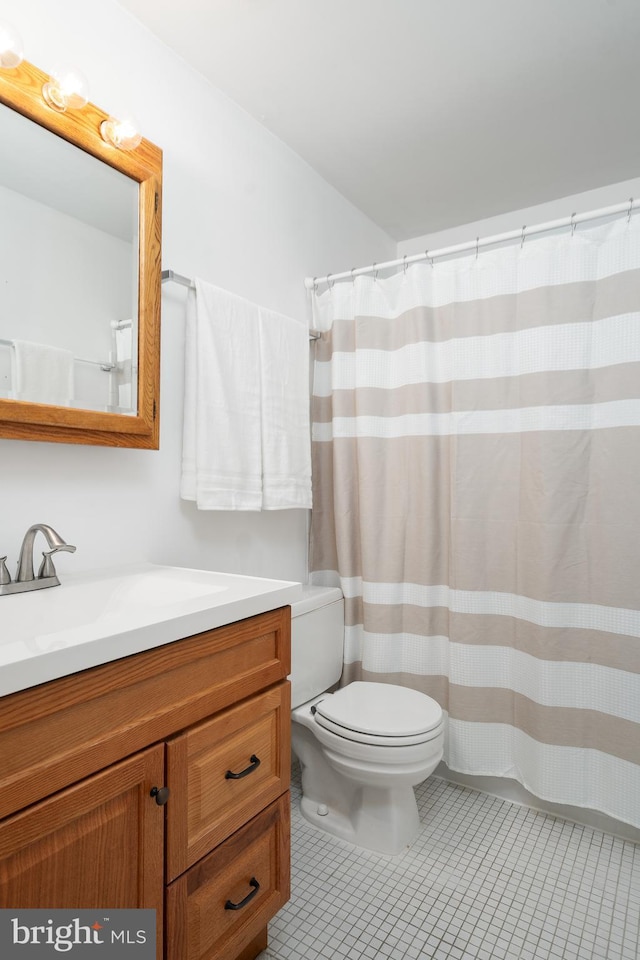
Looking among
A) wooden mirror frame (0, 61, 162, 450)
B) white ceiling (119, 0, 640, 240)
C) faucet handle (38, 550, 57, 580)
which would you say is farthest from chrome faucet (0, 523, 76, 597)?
white ceiling (119, 0, 640, 240)

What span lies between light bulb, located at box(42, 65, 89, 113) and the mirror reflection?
2.7 inches

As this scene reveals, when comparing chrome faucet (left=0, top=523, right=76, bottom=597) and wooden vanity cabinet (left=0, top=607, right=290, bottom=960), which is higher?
chrome faucet (left=0, top=523, right=76, bottom=597)

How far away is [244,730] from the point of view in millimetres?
1161

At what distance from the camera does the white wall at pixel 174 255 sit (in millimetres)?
1329

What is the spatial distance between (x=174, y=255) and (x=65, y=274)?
1.35 feet

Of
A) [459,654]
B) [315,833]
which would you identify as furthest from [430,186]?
[315,833]

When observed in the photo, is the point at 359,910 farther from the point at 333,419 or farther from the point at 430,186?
the point at 430,186

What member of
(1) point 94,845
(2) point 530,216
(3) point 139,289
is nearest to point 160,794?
(1) point 94,845

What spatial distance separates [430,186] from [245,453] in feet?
4.96

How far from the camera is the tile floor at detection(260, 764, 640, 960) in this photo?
4.36 feet

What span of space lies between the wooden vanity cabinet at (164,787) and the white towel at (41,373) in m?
0.67

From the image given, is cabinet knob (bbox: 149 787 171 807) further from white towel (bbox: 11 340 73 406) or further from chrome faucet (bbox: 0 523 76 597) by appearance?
white towel (bbox: 11 340 73 406)

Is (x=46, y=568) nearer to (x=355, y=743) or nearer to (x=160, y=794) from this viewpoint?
(x=160, y=794)

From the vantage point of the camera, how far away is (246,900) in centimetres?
116
